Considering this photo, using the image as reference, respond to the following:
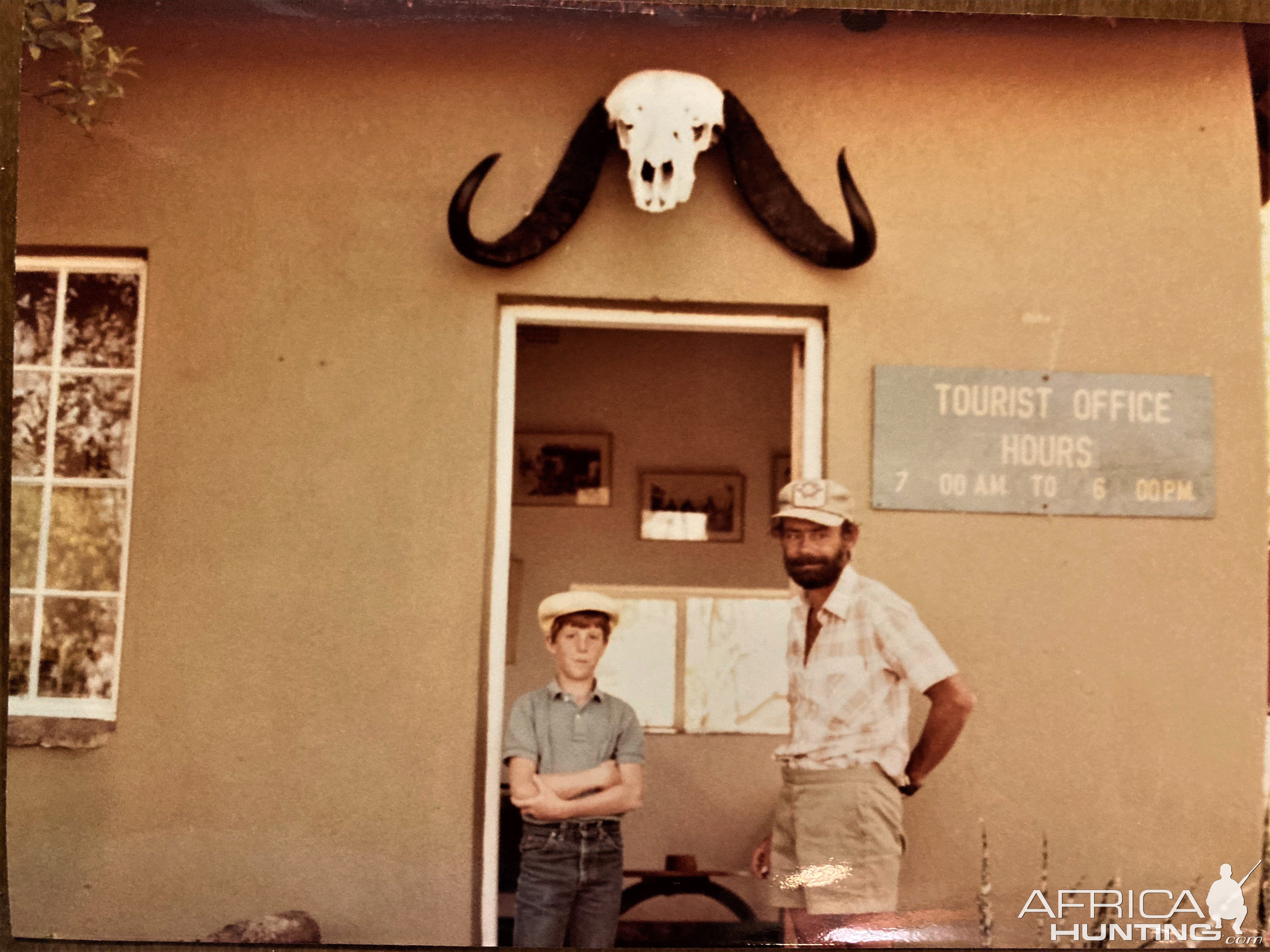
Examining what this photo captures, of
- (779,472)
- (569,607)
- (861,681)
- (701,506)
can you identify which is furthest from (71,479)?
(779,472)

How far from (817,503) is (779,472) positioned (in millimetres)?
2213

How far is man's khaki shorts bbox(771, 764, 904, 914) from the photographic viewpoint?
13.3 feet

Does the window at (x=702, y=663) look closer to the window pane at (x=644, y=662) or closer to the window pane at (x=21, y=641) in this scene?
the window pane at (x=644, y=662)

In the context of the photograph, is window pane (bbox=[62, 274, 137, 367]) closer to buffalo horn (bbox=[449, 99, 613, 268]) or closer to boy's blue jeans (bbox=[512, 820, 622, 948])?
buffalo horn (bbox=[449, 99, 613, 268])

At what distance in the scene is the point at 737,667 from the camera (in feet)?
14.7

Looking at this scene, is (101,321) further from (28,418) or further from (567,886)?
(567,886)

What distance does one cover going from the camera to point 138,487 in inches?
171

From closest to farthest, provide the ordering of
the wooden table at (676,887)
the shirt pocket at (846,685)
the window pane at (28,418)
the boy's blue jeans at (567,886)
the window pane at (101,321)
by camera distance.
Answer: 1. the boy's blue jeans at (567,886)
2. the shirt pocket at (846,685)
3. the window pane at (28,418)
4. the window pane at (101,321)
5. the wooden table at (676,887)

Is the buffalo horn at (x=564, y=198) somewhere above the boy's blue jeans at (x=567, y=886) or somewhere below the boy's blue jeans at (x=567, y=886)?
above

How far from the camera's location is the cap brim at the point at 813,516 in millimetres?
4223

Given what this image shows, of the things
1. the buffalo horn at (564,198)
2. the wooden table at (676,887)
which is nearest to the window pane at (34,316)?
the buffalo horn at (564,198)

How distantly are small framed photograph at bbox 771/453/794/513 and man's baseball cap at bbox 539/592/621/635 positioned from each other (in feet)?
7.47

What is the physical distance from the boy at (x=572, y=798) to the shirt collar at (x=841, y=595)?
137 millimetres

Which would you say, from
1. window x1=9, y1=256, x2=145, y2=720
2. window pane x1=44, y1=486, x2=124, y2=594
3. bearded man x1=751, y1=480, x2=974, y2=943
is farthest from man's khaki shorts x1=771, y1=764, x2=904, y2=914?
window pane x1=44, y1=486, x2=124, y2=594
